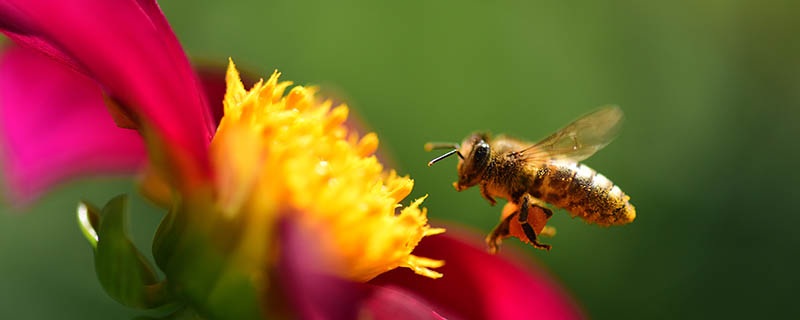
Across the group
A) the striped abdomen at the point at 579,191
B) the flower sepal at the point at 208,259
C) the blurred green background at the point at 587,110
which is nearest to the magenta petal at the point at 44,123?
the flower sepal at the point at 208,259

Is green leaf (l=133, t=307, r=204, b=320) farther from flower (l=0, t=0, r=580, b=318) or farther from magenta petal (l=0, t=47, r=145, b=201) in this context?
magenta petal (l=0, t=47, r=145, b=201)

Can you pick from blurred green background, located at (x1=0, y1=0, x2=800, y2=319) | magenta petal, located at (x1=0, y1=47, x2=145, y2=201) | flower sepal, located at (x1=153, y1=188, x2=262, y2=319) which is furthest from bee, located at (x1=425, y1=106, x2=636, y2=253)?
blurred green background, located at (x1=0, y1=0, x2=800, y2=319)

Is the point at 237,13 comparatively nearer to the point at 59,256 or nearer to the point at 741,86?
the point at 59,256

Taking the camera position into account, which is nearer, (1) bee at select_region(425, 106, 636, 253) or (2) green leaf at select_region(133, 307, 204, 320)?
(2) green leaf at select_region(133, 307, 204, 320)

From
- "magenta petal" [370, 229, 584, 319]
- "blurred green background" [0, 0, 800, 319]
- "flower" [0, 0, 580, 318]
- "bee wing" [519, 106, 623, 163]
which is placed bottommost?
"flower" [0, 0, 580, 318]

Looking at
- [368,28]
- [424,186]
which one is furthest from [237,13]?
[424,186]

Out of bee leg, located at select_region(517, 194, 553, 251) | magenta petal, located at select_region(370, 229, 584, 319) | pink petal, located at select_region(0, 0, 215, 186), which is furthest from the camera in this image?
magenta petal, located at select_region(370, 229, 584, 319)

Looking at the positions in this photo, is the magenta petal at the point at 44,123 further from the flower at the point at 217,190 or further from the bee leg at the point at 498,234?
the bee leg at the point at 498,234
